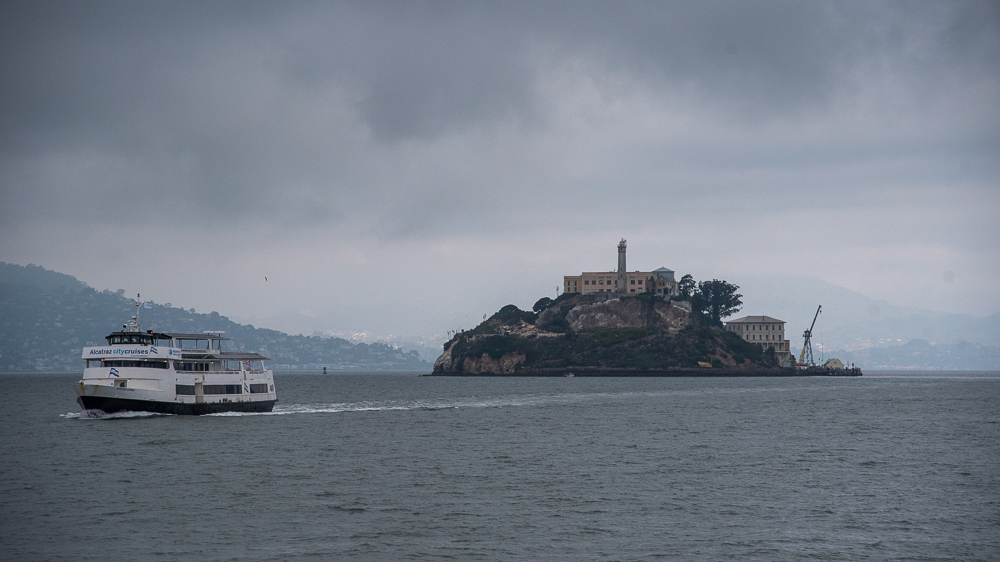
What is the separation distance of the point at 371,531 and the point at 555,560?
8.05 m

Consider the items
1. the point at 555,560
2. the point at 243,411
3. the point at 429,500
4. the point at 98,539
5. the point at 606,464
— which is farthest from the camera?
the point at 243,411

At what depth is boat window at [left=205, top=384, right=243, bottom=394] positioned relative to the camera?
76.8m

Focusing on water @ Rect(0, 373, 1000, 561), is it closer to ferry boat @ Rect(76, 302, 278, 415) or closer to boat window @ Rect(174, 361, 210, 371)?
ferry boat @ Rect(76, 302, 278, 415)

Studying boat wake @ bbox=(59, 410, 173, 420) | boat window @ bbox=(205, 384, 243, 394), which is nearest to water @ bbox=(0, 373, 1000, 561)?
boat wake @ bbox=(59, 410, 173, 420)

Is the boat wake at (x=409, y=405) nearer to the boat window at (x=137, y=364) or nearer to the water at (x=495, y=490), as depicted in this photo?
the boat window at (x=137, y=364)

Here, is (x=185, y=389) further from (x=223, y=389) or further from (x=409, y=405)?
(x=409, y=405)

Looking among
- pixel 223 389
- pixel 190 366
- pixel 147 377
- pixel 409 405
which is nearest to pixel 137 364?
pixel 147 377

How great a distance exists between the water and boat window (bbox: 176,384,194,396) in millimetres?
2541

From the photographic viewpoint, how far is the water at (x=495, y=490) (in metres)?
30.4

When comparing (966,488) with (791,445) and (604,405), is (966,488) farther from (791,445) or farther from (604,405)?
(604,405)

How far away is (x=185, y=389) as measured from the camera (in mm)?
74625

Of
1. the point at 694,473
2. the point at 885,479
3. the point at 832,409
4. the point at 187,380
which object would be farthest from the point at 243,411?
the point at 832,409

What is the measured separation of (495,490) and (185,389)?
4293cm

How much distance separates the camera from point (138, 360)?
7088 centimetres
